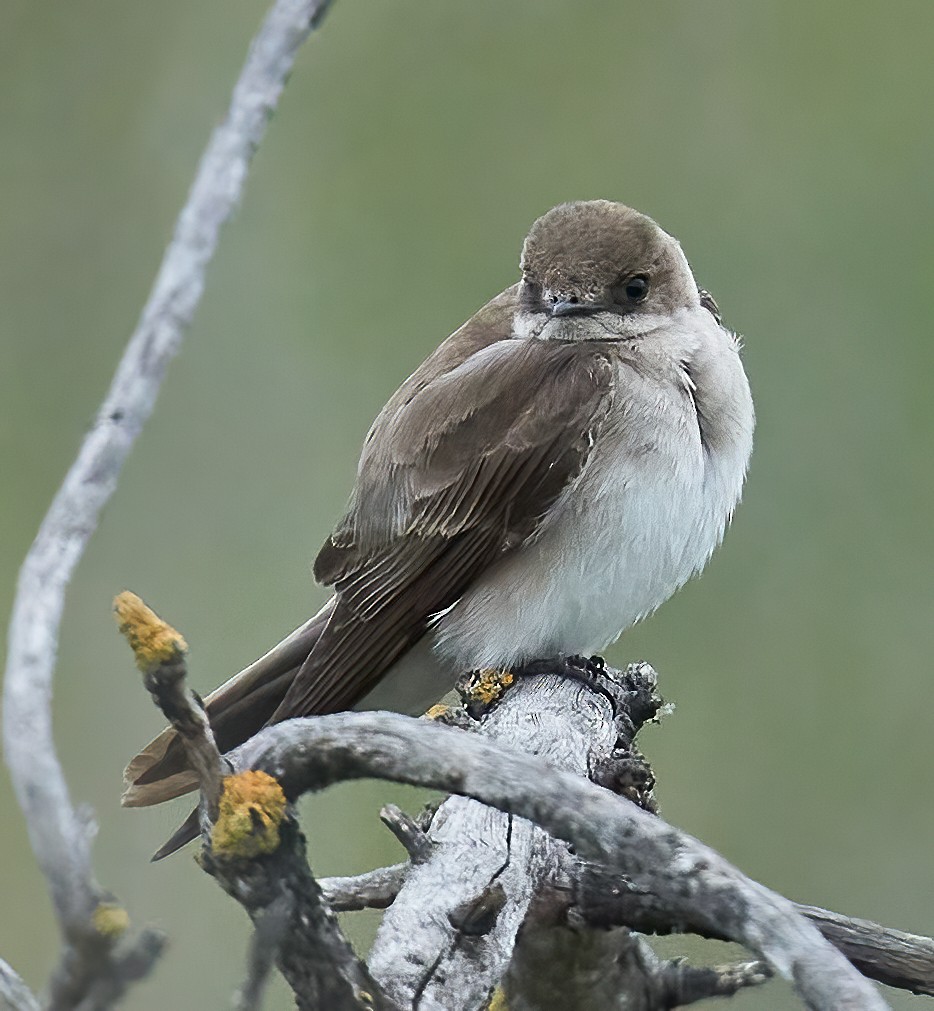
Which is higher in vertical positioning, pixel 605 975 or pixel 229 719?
pixel 229 719

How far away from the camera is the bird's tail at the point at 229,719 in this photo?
211 centimetres

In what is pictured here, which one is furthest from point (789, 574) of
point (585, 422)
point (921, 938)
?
point (921, 938)

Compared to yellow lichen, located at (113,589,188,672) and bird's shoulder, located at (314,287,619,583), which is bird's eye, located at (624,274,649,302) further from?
yellow lichen, located at (113,589,188,672)

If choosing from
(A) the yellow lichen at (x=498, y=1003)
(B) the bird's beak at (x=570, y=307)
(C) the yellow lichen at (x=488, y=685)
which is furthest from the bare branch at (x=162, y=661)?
(B) the bird's beak at (x=570, y=307)

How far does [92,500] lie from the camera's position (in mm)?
1207

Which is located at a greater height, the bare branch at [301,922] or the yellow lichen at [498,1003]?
the yellow lichen at [498,1003]

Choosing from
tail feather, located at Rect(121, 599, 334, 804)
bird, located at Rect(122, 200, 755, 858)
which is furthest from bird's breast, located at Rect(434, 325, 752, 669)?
tail feather, located at Rect(121, 599, 334, 804)

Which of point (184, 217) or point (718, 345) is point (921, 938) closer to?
point (184, 217)

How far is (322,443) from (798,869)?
1.86m

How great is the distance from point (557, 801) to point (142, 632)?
0.43m

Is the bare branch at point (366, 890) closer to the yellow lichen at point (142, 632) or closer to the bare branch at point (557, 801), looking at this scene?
the bare branch at point (557, 801)

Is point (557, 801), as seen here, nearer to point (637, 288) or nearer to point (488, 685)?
point (488, 685)

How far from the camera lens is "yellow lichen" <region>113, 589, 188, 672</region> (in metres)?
1.38

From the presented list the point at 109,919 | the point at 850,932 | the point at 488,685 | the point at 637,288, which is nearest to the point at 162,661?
the point at 109,919
